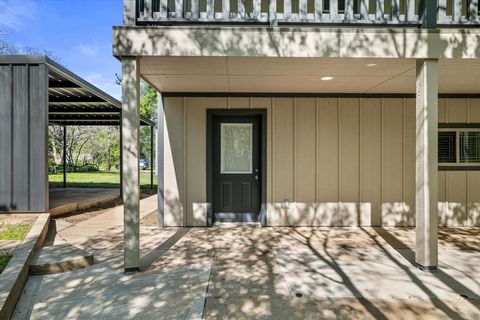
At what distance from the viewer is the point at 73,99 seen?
8.20m

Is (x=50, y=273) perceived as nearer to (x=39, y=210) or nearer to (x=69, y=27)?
(x=39, y=210)

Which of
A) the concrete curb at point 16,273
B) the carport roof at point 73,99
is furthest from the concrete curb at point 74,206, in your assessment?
the carport roof at point 73,99

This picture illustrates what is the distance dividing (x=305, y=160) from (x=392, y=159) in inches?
64.3

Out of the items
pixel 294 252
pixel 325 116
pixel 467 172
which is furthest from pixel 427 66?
pixel 467 172

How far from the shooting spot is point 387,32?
11.7 ft

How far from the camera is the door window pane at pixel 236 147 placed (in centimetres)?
588

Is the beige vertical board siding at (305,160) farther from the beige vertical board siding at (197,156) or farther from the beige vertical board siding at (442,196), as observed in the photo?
the beige vertical board siding at (442,196)

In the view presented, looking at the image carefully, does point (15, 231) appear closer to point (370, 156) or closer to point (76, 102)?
point (76, 102)

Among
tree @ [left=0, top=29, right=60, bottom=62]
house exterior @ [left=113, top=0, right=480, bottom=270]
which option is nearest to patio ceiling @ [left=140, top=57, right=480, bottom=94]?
house exterior @ [left=113, top=0, right=480, bottom=270]

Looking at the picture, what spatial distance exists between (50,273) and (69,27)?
1233 inches

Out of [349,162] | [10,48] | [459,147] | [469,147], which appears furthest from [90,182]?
[10,48]

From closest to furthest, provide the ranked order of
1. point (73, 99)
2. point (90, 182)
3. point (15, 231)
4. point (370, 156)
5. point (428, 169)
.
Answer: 1. point (428, 169)
2. point (15, 231)
3. point (370, 156)
4. point (73, 99)
5. point (90, 182)

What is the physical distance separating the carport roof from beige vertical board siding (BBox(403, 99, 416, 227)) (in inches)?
258

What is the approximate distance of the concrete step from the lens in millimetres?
3479
